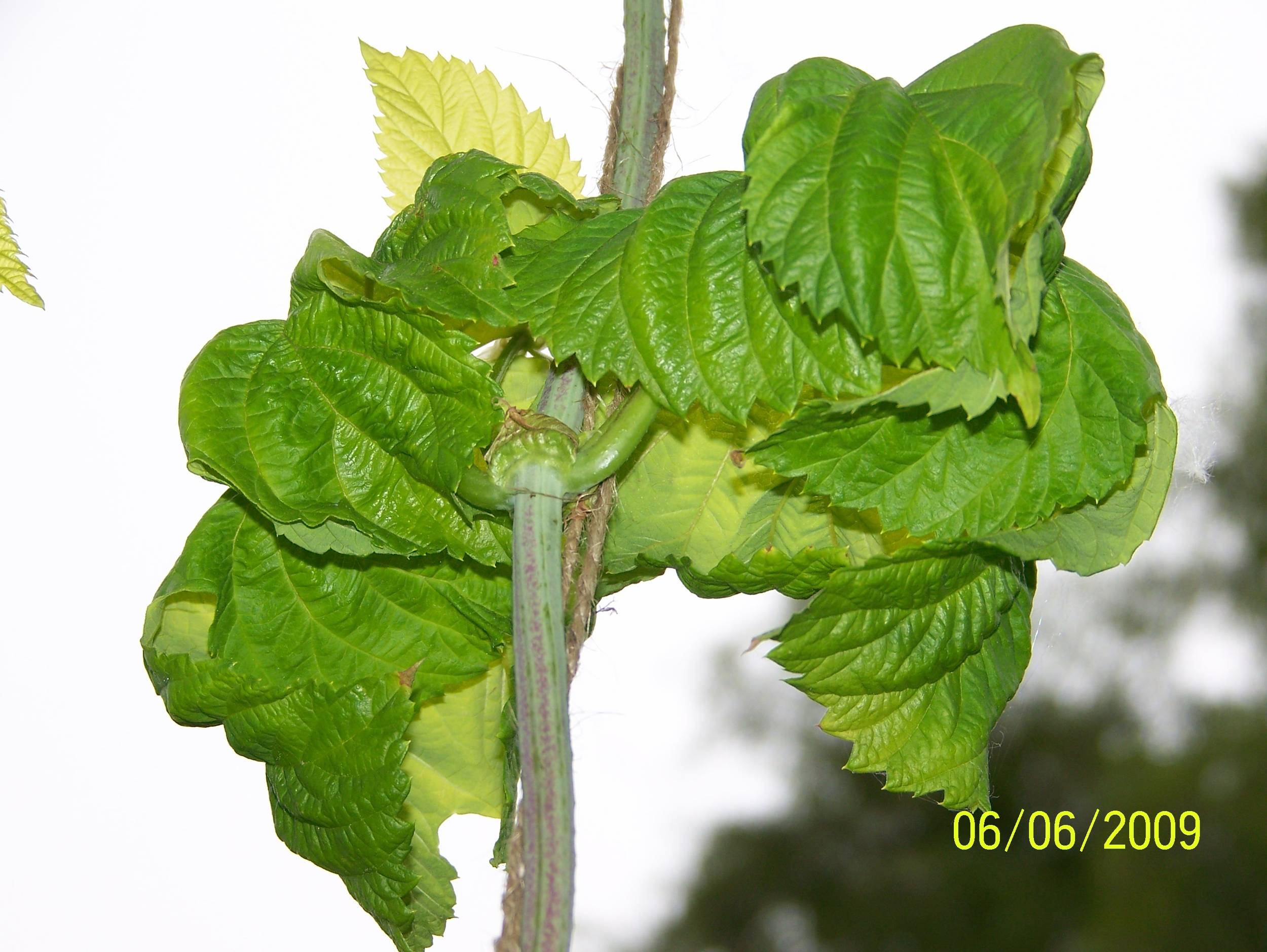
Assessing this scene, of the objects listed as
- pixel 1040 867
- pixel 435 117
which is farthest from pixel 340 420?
pixel 1040 867

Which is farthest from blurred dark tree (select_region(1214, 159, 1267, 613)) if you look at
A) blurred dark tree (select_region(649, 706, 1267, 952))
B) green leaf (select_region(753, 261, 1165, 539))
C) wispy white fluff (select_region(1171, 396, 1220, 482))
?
green leaf (select_region(753, 261, 1165, 539))

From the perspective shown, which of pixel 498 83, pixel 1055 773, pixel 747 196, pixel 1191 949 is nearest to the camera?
pixel 747 196

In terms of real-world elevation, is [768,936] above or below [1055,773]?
below

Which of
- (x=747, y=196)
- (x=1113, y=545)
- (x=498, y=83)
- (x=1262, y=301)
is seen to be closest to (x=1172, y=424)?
(x=1113, y=545)

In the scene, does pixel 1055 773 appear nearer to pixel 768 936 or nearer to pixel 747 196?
pixel 768 936

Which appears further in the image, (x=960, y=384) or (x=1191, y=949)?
(x=1191, y=949)

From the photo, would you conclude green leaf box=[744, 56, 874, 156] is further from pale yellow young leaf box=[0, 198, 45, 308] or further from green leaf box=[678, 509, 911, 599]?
pale yellow young leaf box=[0, 198, 45, 308]
